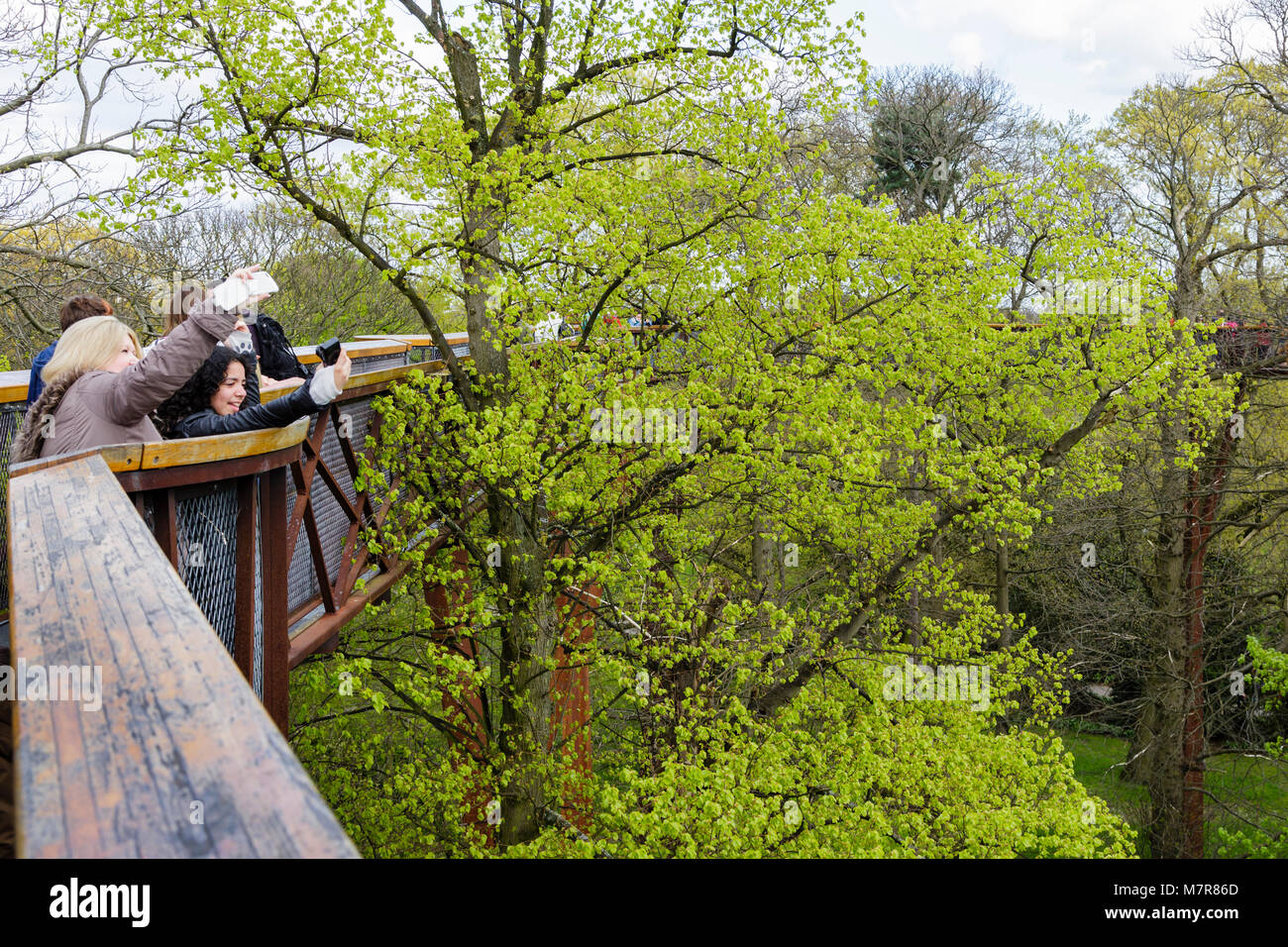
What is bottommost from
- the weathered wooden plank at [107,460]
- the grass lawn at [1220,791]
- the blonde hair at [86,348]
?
the grass lawn at [1220,791]

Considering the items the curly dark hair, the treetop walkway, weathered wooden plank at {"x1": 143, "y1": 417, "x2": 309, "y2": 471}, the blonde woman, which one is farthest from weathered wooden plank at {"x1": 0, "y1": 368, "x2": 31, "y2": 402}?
weathered wooden plank at {"x1": 143, "y1": 417, "x2": 309, "y2": 471}

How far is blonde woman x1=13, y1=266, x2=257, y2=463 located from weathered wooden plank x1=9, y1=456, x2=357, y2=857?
1968mm

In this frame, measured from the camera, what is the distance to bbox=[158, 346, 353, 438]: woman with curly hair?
14.8ft

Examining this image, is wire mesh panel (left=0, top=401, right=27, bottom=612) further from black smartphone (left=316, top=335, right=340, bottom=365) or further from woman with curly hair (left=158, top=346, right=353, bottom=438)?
black smartphone (left=316, top=335, right=340, bottom=365)

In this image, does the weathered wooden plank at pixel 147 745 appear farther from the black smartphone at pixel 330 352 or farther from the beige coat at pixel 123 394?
the black smartphone at pixel 330 352

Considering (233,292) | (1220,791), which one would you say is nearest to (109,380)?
(233,292)

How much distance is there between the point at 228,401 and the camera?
194 inches

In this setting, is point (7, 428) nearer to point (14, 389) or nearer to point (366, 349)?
point (14, 389)

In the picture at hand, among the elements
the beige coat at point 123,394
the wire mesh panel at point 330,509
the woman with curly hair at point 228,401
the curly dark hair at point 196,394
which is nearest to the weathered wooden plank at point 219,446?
the woman with curly hair at point 228,401

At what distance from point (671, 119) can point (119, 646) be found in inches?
400

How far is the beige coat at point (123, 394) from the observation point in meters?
3.80

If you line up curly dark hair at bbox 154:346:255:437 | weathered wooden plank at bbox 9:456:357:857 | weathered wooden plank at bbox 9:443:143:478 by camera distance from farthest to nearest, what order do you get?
curly dark hair at bbox 154:346:255:437 < weathered wooden plank at bbox 9:443:143:478 < weathered wooden plank at bbox 9:456:357:857

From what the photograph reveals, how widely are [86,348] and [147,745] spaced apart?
3.45 metres
